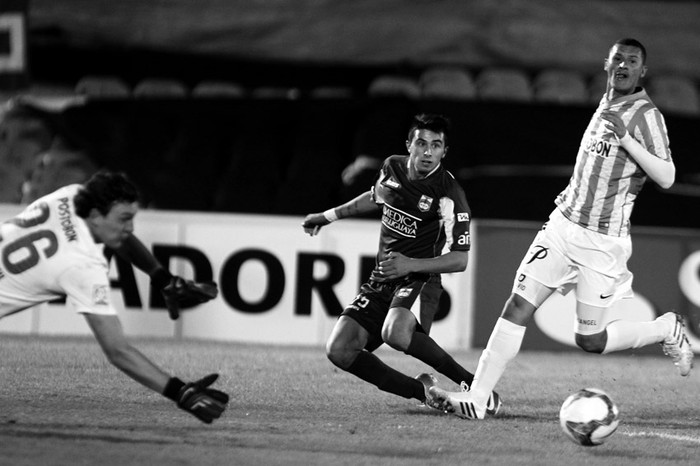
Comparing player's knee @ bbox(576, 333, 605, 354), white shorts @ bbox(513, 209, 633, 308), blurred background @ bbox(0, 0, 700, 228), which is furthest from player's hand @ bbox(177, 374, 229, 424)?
blurred background @ bbox(0, 0, 700, 228)

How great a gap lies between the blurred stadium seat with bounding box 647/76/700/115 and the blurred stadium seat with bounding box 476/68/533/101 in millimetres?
1466

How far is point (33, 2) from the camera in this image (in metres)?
14.1

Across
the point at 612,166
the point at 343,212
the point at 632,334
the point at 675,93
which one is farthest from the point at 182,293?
the point at 675,93

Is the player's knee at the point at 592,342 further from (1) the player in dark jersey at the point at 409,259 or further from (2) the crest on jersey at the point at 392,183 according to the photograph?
(2) the crest on jersey at the point at 392,183

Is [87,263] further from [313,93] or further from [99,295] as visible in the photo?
[313,93]

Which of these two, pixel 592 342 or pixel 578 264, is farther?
pixel 592 342

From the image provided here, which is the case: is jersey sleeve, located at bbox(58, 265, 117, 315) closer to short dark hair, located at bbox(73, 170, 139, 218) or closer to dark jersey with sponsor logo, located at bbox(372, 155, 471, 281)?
short dark hair, located at bbox(73, 170, 139, 218)

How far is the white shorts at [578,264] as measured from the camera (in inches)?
254

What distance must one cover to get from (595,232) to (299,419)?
6.26ft

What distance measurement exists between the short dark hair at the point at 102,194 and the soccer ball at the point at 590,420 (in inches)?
94.3

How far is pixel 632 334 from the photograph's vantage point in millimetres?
6738

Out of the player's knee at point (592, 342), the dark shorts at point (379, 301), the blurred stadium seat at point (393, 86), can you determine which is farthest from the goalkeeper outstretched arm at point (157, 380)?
the blurred stadium seat at point (393, 86)

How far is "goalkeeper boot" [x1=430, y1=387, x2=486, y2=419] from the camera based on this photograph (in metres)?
6.49

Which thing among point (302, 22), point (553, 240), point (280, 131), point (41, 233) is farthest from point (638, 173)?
point (302, 22)
